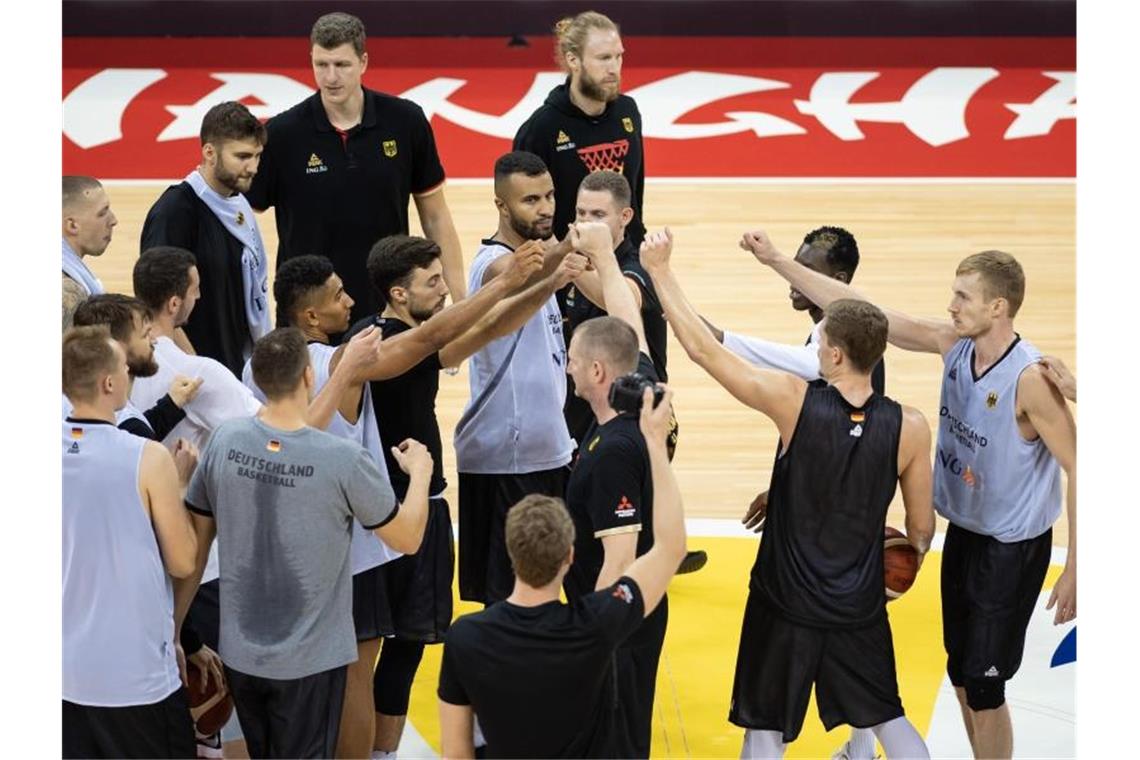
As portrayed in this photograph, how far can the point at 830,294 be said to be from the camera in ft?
19.2

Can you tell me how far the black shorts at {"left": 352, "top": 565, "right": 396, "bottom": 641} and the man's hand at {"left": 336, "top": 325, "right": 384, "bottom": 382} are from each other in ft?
2.42

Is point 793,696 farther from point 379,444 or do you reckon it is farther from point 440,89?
point 440,89

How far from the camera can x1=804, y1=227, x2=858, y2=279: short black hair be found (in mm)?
6262

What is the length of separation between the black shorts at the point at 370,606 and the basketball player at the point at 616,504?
2.73ft

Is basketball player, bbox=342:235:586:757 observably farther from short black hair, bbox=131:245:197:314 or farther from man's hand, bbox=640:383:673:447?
man's hand, bbox=640:383:673:447

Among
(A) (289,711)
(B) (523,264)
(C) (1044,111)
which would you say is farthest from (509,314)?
(C) (1044,111)

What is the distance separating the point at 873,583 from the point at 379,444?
168cm

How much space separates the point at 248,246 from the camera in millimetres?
6457

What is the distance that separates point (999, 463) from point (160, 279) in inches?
113

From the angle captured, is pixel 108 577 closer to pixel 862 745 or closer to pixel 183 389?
pixel 183 389

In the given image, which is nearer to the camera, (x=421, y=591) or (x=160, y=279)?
(x=160, y=279)

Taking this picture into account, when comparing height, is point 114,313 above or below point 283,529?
above

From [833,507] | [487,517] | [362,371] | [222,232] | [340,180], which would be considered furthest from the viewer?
[340,180]

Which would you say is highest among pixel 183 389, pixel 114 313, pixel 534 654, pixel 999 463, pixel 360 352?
pixel 114 313
